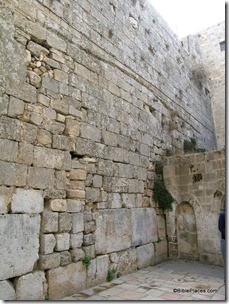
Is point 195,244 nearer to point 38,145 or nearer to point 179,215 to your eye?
point 179,215

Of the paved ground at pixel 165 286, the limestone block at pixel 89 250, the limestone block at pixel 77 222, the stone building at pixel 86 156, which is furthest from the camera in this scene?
the limestone block at pixel 89 250

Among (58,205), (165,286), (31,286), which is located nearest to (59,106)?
(58,205)

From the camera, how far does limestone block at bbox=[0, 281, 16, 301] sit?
3.31m

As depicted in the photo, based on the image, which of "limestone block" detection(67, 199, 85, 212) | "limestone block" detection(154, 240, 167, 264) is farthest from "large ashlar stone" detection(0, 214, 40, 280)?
"limestone block" detection(154, 240, 167, 264)

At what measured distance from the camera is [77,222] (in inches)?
176

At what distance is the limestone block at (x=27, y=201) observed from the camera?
144 inches

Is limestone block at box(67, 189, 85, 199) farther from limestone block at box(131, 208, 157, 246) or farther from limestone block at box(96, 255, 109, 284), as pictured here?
limestone block at box(131, 208, 157, 246)

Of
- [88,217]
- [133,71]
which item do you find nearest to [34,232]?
[88,217]

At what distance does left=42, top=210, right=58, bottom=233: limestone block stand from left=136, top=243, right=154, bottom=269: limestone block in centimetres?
A: 232

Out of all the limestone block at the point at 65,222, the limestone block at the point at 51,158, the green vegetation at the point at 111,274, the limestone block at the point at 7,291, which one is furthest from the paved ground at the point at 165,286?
the limestone block at the point at 51,158

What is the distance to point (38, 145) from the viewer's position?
4.12m

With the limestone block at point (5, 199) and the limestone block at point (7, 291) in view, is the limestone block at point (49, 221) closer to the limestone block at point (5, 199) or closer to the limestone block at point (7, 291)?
the limestone block at point (5, 199)

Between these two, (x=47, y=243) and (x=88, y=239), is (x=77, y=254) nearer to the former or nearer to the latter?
(x=88, y=239)

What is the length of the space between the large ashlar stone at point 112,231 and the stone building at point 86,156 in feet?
0.06
